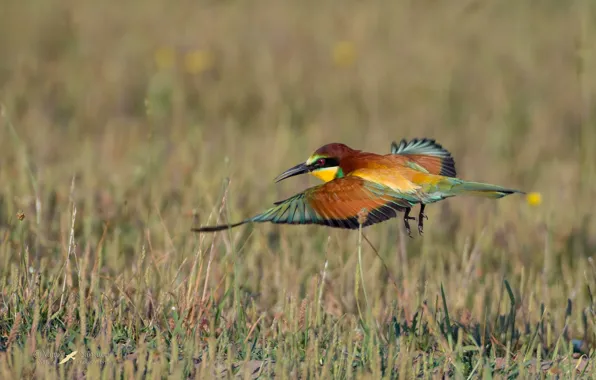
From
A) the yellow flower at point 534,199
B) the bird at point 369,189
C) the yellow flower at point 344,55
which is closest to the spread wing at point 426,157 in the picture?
the bird at point 369,189

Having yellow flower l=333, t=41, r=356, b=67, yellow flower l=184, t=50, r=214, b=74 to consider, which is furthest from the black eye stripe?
yellow flower l=333, t=41, r=356, b=67

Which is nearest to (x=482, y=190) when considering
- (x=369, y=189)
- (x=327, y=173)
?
(x=369, y=189)

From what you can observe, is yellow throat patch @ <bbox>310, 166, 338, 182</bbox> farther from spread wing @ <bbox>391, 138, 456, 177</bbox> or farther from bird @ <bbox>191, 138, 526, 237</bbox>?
spread wing @ <bbox>391, 138, 456, 177</bbox>

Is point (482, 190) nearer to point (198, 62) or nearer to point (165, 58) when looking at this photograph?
point (198, 62)

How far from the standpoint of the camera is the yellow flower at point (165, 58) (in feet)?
26.8

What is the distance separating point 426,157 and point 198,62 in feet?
15.1

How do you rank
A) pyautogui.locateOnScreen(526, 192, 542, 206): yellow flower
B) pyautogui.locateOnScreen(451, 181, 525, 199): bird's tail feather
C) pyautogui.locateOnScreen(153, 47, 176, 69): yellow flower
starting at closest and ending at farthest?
pyautogui.locateOnScreen(451, 181, 525, 199): bird's tail feather
pyautogui.locateOnScreen(526, 192, 542, 206): yellow flower
pyautogui.locateOnScreen(153, 47, 176, 69): yellow flower

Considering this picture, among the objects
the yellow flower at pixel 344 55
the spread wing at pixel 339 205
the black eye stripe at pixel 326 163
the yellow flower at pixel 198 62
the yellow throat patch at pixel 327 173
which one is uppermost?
the yellow flower at pixel 344 55

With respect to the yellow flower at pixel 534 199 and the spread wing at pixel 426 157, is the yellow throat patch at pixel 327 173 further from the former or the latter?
the yellow flower at pixel 534 199

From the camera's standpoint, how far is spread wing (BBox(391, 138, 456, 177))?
3711 mm

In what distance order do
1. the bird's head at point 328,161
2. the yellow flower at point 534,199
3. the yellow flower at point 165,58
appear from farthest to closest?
1. the yellow flower at point 165,58
2. the yellow flower at point 534,199
3. the bird's head at point 328,161

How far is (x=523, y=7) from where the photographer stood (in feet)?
31.8

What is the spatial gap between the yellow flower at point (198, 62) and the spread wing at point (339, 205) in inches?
194

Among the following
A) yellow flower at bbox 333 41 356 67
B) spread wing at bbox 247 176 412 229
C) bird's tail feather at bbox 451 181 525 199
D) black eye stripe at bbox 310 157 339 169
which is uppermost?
yellow flower at bbox 333 41 356 67
